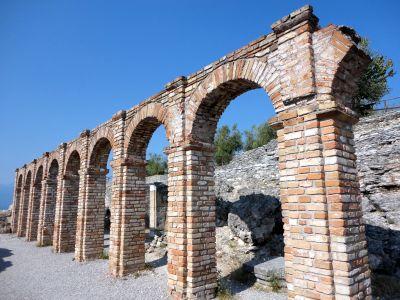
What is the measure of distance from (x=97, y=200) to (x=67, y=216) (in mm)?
2832

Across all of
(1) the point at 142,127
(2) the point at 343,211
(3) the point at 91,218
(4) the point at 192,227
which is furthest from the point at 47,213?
(2) the point at 343,211

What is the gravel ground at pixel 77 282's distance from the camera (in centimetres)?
629

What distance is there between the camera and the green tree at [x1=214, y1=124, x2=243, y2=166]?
3111cm

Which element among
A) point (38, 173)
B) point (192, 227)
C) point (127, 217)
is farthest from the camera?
point (38, 173)

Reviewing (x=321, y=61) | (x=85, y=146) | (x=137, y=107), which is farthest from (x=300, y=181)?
(x=85, y=146)

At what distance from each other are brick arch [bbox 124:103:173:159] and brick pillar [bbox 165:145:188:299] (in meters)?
1.31

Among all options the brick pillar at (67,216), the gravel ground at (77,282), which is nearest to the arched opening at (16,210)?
the brick pillar at (67,216)

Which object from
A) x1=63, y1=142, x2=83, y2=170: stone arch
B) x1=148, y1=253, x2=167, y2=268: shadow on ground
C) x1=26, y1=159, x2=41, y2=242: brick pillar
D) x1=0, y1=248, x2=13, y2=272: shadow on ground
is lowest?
x1=0, y1=248, x2=13, y2=272: shadow on ground

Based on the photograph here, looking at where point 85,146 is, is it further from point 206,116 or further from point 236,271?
point 236,271

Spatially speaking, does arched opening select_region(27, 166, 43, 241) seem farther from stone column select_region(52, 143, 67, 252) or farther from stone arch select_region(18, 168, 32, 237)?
stone column select_region(52, 143, 67, 252)

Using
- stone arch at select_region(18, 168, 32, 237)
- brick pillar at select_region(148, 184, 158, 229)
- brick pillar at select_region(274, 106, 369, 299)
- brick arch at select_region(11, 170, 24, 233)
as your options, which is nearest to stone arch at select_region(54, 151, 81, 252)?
brick pillar at select_region(148, 184, 158, 229)

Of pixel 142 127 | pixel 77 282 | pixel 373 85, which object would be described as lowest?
pixel 77 282

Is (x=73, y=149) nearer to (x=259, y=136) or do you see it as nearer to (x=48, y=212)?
(x=48, y=212)

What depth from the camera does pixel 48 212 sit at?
46.9 feet
